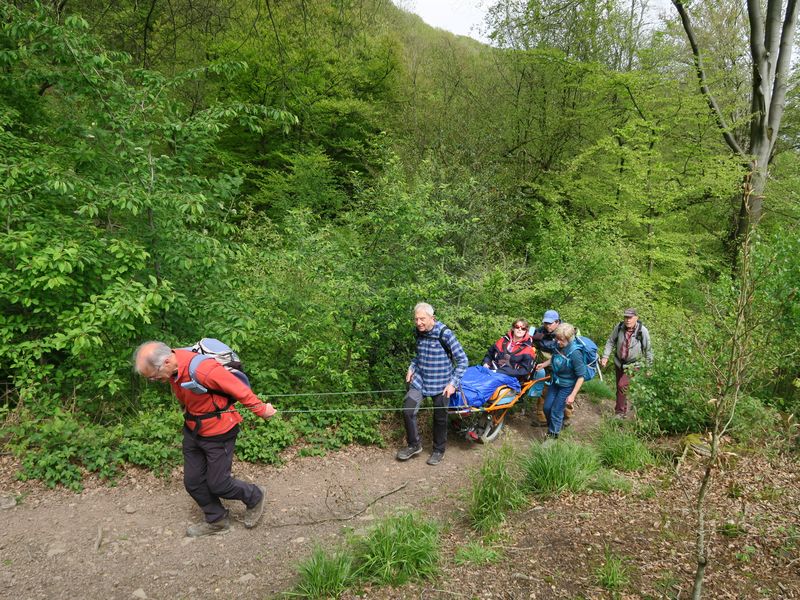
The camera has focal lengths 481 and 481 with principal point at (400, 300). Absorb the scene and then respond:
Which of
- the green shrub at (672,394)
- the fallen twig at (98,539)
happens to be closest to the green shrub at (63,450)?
the fallen twig at (98,539)

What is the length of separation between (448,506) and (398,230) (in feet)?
10.8

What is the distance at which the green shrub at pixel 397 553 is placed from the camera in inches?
128

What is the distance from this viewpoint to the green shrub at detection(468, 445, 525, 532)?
3979mm

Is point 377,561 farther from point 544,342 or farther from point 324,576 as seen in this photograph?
point 544,342

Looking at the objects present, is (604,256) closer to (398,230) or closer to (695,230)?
(398,230)

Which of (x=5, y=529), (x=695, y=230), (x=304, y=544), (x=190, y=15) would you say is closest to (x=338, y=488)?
(x=304, y=544)

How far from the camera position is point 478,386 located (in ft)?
19.1

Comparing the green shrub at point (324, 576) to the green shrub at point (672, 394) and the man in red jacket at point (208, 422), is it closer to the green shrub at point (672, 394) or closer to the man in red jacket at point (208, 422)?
the man in red jacket at point (208, 422)

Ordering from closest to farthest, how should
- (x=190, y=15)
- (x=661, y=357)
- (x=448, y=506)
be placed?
(x=448, y=506), (x=661, y=357), (x=190, y=15)

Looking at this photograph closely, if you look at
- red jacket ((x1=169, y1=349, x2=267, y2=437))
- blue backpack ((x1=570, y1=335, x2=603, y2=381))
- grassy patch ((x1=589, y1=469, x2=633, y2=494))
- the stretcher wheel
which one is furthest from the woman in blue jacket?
red jacket ((x1=169, y1=349, x2=267, y2=437))

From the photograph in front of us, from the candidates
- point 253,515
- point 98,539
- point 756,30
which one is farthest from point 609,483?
point 756,30

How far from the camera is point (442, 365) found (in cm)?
540

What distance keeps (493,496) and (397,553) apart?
1.16m

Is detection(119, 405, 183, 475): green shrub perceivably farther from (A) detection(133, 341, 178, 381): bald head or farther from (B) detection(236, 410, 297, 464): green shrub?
(A) detection(133, 341, 178, 381): bald head
